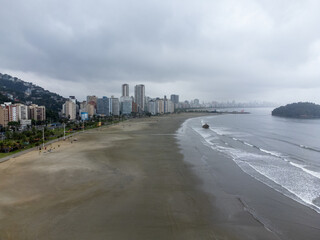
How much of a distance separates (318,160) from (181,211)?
18.1 m

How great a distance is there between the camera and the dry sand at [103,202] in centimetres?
782

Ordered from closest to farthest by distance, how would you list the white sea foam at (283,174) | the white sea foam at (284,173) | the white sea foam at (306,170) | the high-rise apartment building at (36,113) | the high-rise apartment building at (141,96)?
the white sea foam at (283,174) → the white sea foam at (284,173) → the white sea foam at (306,170) → the high-rise apartment building at (36,113) → the high-rise apartment building at (141,96)

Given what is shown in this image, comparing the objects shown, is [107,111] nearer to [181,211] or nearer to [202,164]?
[202,164]

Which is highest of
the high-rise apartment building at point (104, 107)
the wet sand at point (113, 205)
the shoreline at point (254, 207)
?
the high-rise apartment building at point (104, 107)

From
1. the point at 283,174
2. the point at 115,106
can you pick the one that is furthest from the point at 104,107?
the point at 283,174

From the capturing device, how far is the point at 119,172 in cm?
1526

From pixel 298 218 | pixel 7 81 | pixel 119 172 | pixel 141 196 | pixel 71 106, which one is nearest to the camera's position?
pixel 298 218

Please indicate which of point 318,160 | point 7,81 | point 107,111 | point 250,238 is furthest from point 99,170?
point 7,81

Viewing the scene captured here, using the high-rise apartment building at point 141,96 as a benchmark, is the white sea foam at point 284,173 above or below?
below

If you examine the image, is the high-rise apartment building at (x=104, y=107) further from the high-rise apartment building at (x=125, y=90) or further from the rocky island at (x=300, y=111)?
the rocky island at (x=300, y=111)

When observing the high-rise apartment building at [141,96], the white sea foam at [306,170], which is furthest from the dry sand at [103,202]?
the high-rise apartment building at [141,96]

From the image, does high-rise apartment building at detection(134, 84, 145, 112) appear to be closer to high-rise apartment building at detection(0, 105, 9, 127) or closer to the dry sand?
high-rise apartment building at detection(0, 105, 9, 127)

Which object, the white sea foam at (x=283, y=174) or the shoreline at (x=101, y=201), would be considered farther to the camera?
the white sea foam at (x=283, y=174)

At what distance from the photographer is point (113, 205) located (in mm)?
9969
